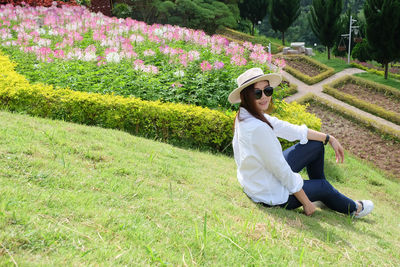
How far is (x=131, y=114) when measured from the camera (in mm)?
5438

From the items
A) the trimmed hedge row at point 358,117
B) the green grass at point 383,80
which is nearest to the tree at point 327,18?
the green grass at point 383,80

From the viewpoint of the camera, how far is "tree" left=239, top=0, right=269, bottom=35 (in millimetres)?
24609

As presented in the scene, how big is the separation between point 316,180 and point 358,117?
305 inches

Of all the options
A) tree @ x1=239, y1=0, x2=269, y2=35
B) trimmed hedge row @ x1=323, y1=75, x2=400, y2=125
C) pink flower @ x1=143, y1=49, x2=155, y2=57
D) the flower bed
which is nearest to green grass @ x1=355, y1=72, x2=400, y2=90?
trimmed hedge row @ x1=323, y1=75, x2=400, y2=125

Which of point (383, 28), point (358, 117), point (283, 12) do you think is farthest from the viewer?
point (283, 12)

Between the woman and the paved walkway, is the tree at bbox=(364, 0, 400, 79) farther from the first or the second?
the woman

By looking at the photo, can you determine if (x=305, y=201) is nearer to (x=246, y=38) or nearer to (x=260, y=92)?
(x=260, y=92)

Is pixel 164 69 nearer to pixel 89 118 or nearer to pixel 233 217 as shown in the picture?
pixel 89 118

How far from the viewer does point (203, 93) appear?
6074mm

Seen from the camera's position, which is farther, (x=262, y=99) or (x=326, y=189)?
(x=326, y=189)

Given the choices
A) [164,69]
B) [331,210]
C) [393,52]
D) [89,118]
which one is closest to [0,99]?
[89,118]

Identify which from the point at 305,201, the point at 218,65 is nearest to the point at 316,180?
the point at 305,201

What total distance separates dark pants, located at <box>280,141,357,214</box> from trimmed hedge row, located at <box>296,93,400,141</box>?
677 cm

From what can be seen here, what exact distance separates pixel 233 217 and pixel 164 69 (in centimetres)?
491
